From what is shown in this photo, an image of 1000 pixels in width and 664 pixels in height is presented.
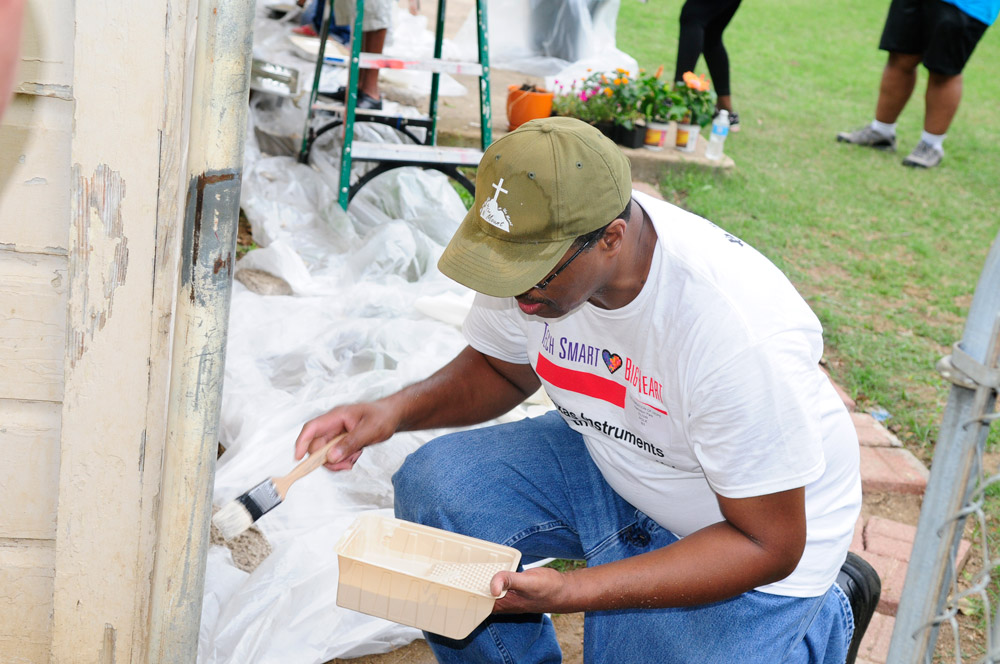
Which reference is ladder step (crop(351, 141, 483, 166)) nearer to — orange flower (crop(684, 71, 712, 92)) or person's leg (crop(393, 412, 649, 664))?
orange flower (crop(684, 71, 712, 92))

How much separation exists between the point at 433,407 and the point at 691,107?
392 cm

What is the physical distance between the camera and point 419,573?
5.37ft

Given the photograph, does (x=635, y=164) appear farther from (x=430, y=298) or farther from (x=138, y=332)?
(x=138, y=332)

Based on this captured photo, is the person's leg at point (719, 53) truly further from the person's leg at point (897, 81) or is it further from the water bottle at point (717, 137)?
the person's leg at point (897, 81)

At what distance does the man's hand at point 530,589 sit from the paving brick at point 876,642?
1104 mm

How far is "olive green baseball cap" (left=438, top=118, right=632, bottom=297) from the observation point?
1.44 m

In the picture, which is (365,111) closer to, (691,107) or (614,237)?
(691,107)

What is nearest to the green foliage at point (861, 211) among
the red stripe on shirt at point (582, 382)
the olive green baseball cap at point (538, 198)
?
the red stripe on shirt at point (582, 382)

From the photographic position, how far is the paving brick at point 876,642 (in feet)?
7.42

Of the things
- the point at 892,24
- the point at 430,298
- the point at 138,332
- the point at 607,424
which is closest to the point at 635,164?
the point at 892,24

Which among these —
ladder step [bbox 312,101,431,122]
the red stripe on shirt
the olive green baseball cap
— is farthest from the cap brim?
ladder step [bbox 312,101,431,122]

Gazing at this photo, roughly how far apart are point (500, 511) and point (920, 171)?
5.49m

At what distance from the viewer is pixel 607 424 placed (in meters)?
1.77

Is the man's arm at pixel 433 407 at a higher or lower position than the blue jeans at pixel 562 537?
higher
